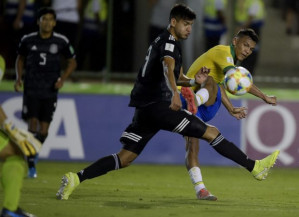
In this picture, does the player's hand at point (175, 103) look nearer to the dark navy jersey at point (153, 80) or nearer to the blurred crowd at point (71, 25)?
the dark navy jersey at point (153, 80)

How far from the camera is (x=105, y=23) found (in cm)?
1531

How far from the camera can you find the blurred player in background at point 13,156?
692cm

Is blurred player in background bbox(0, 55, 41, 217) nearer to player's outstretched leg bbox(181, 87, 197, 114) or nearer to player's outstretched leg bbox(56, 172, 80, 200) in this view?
player's outstretched leg bbox(56, 172, 80, 200)

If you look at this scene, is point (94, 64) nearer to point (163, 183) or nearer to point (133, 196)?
point (163, 183)

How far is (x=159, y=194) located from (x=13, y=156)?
135 inches

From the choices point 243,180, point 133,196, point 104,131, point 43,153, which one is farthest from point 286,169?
point 133,196

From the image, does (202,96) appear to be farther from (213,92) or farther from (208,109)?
(208,109)

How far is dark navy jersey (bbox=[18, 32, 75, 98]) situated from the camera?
12492 millimetres

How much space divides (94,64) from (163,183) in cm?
409

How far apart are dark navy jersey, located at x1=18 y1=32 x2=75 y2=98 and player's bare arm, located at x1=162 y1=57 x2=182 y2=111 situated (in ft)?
13.5

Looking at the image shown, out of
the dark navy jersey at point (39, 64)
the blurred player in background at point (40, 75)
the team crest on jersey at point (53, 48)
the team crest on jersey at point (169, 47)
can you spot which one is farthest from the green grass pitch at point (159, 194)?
the team crest on jersey at point (53, 48)

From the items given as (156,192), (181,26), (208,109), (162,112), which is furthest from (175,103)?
(156,192)

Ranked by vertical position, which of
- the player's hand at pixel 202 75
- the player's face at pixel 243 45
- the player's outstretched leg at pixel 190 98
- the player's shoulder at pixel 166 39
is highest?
the player's shoulder at pixel 166 39

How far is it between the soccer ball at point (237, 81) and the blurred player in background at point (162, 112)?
515 mm
